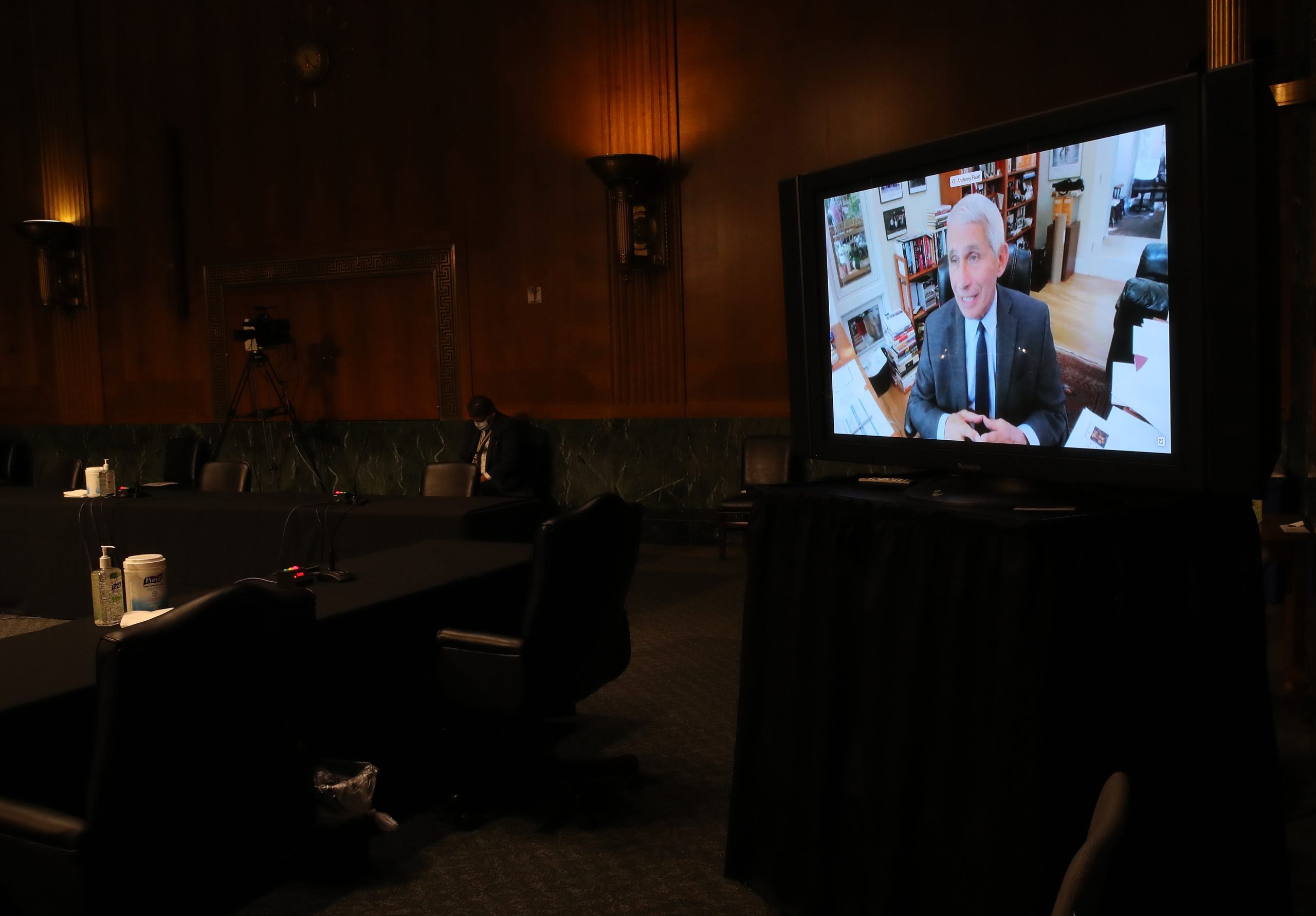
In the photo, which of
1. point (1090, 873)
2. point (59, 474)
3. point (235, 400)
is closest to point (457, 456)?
point (235, 400)

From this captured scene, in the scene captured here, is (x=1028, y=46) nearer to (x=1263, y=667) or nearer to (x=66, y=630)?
(x=1263, y=667)

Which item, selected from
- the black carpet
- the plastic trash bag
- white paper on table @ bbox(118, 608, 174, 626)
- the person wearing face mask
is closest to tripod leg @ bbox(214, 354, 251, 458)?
the person wearing face mask

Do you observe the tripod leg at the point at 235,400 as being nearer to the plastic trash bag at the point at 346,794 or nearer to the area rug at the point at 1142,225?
the plastic trash bag at the point at 346,794

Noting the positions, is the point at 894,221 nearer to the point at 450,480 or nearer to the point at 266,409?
the point at 450,480

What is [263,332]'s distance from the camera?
8305 mm

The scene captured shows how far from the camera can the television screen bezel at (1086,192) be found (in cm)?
153

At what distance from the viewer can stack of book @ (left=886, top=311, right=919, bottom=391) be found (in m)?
1.96

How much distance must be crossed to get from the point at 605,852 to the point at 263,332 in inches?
261

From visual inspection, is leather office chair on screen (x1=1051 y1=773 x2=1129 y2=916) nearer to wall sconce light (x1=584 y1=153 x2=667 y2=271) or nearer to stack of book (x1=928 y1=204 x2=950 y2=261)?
stack of book (x1=928 y1=204 x2=950 y2=261)

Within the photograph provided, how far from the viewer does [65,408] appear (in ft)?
31.6

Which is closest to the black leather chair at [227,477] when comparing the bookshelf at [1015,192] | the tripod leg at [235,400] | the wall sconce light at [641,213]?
the tripod leg at [235,400]

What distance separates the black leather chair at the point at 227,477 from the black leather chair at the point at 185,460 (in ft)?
6.78

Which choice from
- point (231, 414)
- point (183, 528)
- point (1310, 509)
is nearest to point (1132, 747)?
point (1310, 509)

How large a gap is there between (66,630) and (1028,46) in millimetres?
6002
